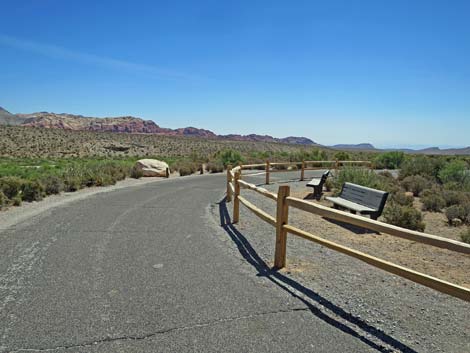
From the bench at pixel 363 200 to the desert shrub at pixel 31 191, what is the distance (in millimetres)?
9652

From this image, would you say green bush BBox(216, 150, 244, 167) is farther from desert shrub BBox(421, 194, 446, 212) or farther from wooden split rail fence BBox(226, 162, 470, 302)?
wooden split rail fence BBox(226, 162, 470, 302)

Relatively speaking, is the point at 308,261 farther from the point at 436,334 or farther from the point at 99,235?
the point at 99,235

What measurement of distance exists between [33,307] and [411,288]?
4.95 metres

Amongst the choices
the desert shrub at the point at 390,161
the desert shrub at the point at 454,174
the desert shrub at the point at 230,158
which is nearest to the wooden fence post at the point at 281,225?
the desert shrub at the point at 454,174

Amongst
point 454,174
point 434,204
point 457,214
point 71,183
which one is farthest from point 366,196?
point 454,174

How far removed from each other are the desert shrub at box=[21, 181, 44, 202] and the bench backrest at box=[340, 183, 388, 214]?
398 inches

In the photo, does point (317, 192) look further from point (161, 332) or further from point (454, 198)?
point (161, 332)

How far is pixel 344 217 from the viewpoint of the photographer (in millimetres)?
4836

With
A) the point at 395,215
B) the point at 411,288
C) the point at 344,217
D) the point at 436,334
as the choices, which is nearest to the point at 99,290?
the point at 344,217

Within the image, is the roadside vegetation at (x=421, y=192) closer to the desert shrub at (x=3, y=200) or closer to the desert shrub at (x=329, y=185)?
the desert shrub at (x=329, y=185)

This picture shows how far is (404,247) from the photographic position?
8031 mm

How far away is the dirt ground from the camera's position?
6582mm

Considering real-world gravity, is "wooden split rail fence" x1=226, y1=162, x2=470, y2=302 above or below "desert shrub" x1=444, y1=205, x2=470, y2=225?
above

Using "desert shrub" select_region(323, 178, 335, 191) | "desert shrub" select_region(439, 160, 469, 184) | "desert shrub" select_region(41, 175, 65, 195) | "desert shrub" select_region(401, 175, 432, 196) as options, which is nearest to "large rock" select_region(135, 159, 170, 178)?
"desert shrub" select_region(41, 175, 65, 195)
